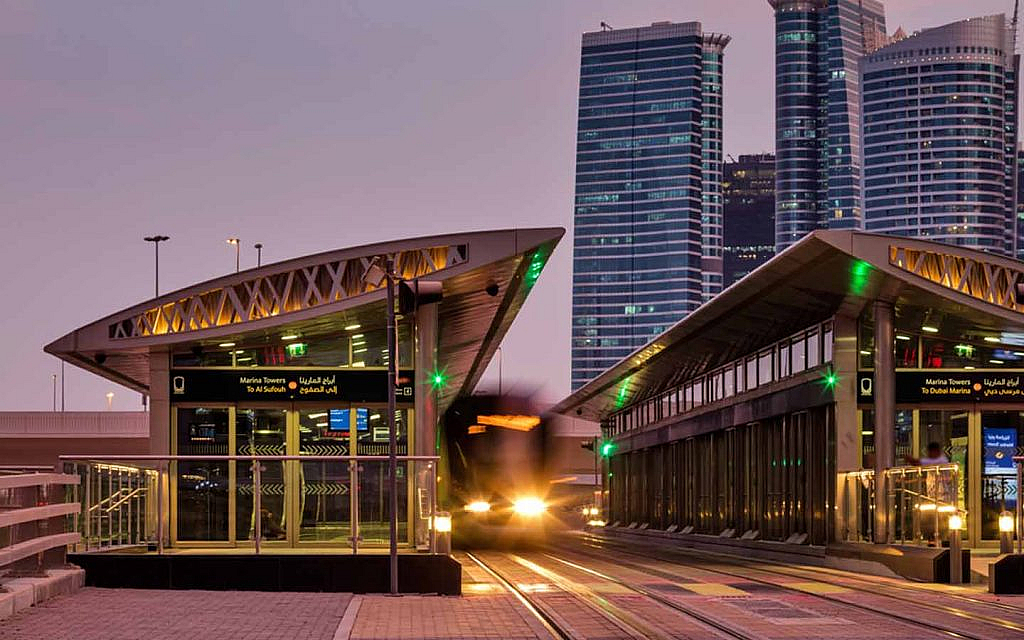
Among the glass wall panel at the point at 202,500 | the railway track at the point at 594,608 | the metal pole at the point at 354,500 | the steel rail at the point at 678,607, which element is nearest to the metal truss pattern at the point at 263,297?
the railway track at the point at 594,608

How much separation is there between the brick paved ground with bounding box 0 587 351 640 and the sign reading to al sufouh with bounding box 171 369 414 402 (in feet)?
38.6

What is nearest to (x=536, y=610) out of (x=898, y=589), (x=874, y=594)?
(x=874, y=594)

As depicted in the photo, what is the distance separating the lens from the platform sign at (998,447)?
35.8 m

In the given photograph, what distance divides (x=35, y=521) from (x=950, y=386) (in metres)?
21.8

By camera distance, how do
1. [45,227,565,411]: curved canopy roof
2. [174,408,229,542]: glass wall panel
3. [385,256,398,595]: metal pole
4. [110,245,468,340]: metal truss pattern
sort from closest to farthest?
1. [385,256,398,595]: metal pole
2. [174,408,229,542]: glass wall panel
3. [45,227,565,411]: curved canopy roof
4. [110,245,468,340]: metal truss pattern

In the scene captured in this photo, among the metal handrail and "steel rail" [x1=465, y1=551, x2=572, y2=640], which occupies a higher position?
the metal handrail

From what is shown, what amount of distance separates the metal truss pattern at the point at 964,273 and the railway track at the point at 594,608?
25.9 feet

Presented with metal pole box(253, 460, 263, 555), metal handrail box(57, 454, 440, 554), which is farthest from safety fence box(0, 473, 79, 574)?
metal pole box(253, 460, 263, 555)

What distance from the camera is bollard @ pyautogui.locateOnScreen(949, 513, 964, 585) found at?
24719 mm

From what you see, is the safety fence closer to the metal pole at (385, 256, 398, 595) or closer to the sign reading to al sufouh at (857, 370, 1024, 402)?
the metal pole at (385, 256, 398, 595)

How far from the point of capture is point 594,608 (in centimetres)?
1934

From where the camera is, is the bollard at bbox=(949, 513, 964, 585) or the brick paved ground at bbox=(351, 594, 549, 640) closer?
the brick paved ground at bbox=(351, 594, 549, 640)

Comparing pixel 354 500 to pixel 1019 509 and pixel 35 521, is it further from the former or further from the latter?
pixel 1019 509

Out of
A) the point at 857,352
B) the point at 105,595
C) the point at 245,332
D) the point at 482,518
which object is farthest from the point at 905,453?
the point at 105,595
